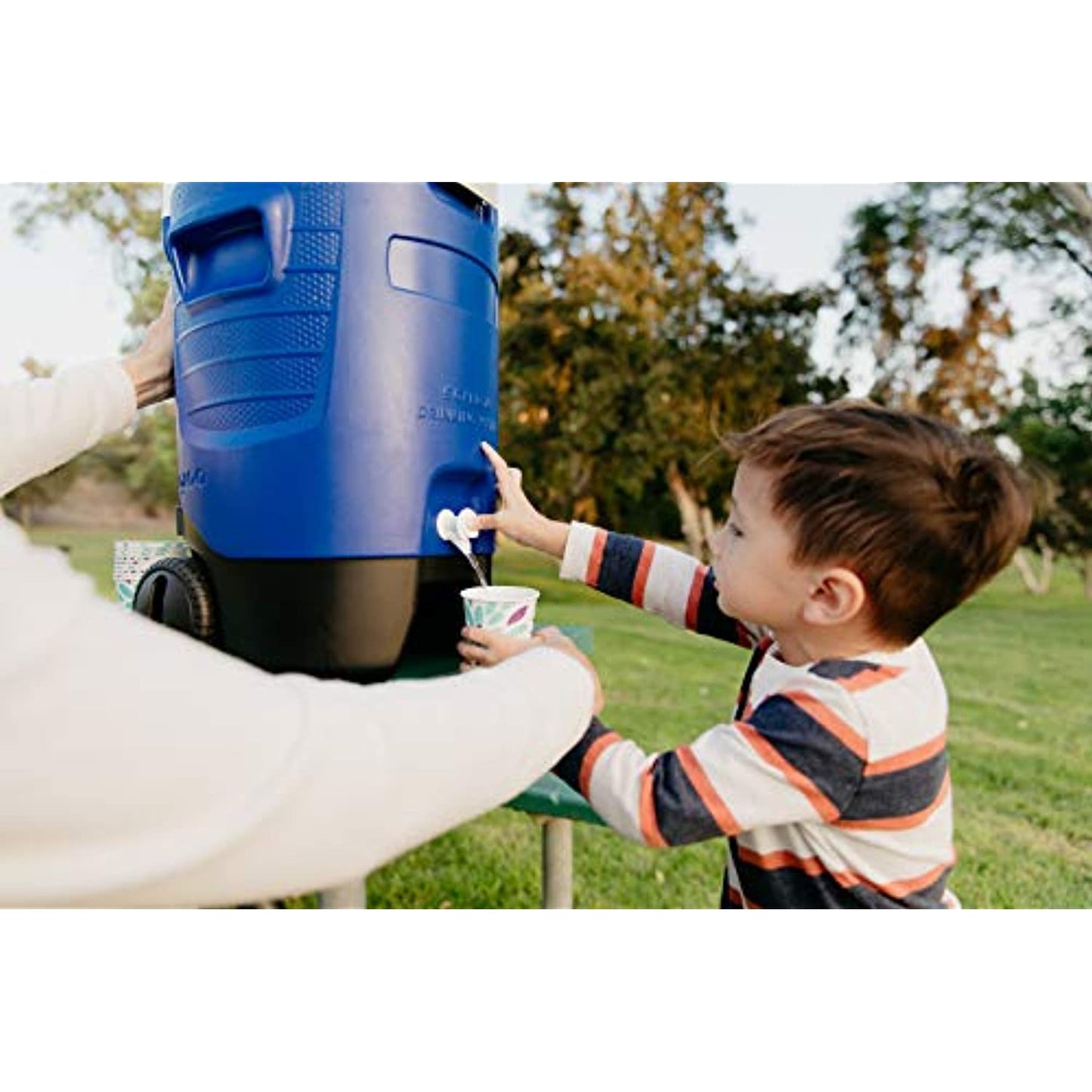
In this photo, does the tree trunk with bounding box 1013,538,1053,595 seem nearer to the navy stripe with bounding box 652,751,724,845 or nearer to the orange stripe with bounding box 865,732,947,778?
the orange stripe with bounding box 865,732,947,778

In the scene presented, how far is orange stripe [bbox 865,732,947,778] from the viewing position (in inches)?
39.0

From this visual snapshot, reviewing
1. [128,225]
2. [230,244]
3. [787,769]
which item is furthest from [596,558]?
[128,225]

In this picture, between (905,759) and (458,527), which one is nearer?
(905,759)

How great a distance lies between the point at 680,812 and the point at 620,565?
476 millimetres

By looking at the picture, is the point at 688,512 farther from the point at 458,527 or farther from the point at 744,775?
the point at 744,775

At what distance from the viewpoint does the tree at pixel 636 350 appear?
4.79 metres

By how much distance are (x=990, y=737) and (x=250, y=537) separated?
3286 millimetres

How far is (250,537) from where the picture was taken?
1.07m

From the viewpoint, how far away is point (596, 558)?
54.1 inches

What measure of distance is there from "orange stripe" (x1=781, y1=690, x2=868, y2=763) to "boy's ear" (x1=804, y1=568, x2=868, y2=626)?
0.10m

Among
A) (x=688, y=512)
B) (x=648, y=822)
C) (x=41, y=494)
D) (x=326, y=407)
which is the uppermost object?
(x=326, y=407)
